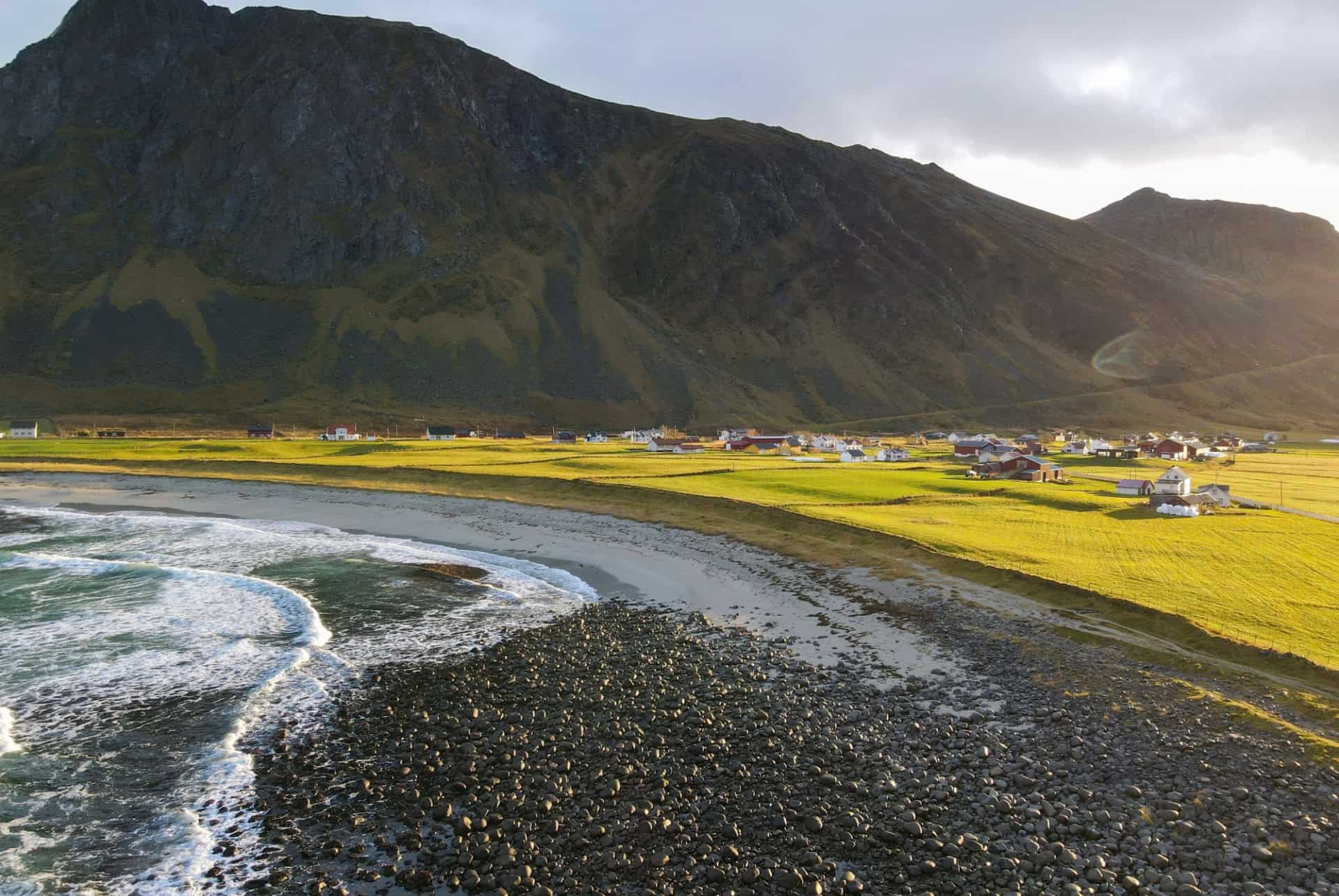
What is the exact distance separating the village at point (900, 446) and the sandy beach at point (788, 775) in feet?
146

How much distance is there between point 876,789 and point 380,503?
56.8m

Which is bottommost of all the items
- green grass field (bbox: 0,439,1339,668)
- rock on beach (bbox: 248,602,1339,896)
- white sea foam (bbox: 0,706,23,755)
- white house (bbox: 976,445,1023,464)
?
white sea foam (bbox: 0,706,23,755)

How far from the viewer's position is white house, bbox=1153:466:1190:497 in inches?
2173

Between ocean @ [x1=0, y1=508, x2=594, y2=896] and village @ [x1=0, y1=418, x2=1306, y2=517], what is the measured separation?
52.7 metres

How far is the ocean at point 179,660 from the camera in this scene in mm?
13742

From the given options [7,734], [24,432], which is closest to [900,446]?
[7,734]

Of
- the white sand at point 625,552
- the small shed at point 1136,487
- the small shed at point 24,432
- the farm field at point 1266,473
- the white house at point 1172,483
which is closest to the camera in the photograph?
the white sand at point 625,552

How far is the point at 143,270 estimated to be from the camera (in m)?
199

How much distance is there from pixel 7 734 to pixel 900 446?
134583 millimetres

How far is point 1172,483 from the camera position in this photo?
182ft

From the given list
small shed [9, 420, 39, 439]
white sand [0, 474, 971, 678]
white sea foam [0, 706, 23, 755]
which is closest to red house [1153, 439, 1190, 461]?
white sand [0, 474, 971, 678]

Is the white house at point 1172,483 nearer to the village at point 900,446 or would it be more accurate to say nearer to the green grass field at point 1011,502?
the village at point 900,446

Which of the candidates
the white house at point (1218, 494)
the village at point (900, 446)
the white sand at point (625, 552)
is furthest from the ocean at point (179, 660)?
the village at point (900, 446)

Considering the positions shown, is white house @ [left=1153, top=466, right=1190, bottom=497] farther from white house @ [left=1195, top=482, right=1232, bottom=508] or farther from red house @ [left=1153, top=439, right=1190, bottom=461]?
red house @ [left=1153, top=439, right=1190, bottom=461]
